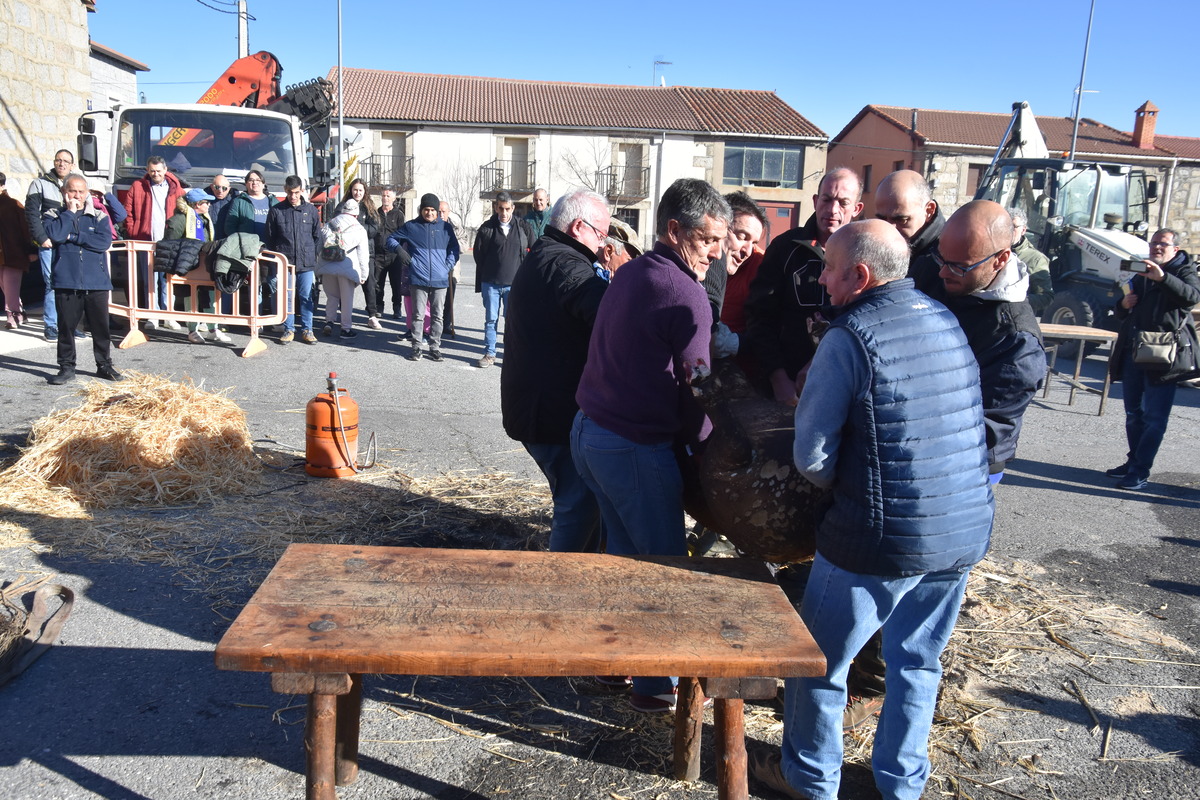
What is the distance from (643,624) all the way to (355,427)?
152 inches

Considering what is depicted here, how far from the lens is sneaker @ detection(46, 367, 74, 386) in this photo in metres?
7.84

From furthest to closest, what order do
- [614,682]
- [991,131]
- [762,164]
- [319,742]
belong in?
[991,131], [762,164], [614,682], [319,742]

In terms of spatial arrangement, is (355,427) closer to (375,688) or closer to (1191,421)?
(375,688)

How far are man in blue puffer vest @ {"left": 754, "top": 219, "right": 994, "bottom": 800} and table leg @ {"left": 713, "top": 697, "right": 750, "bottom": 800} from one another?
0.24 meters

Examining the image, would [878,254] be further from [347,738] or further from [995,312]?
[347,738]

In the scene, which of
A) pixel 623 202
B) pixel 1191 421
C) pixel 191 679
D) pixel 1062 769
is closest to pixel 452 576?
pixel 191 679

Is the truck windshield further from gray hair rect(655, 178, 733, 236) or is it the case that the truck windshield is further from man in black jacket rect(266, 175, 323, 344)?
gray hair rect(655, 178, 733, 236)

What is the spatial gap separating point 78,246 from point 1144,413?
917cm

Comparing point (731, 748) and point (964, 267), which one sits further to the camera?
point (964, 267)

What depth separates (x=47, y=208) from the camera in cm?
909

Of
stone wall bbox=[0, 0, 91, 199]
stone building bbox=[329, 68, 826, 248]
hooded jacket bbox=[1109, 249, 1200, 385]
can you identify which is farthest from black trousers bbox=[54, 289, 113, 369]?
stone building bbox=[329, 68, 826, 248]

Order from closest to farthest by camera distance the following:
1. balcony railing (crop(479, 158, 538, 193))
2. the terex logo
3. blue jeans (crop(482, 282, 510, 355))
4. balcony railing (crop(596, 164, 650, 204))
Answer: blue jeans (crop(482, 282, 510, 355)) < the terex logo < balcony railing (crop(479, 158, 538, 193)) < balcony railing (crop(596, 164, 650, 204))

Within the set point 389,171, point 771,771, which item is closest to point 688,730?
point 771,771

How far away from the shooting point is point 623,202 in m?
40.8
